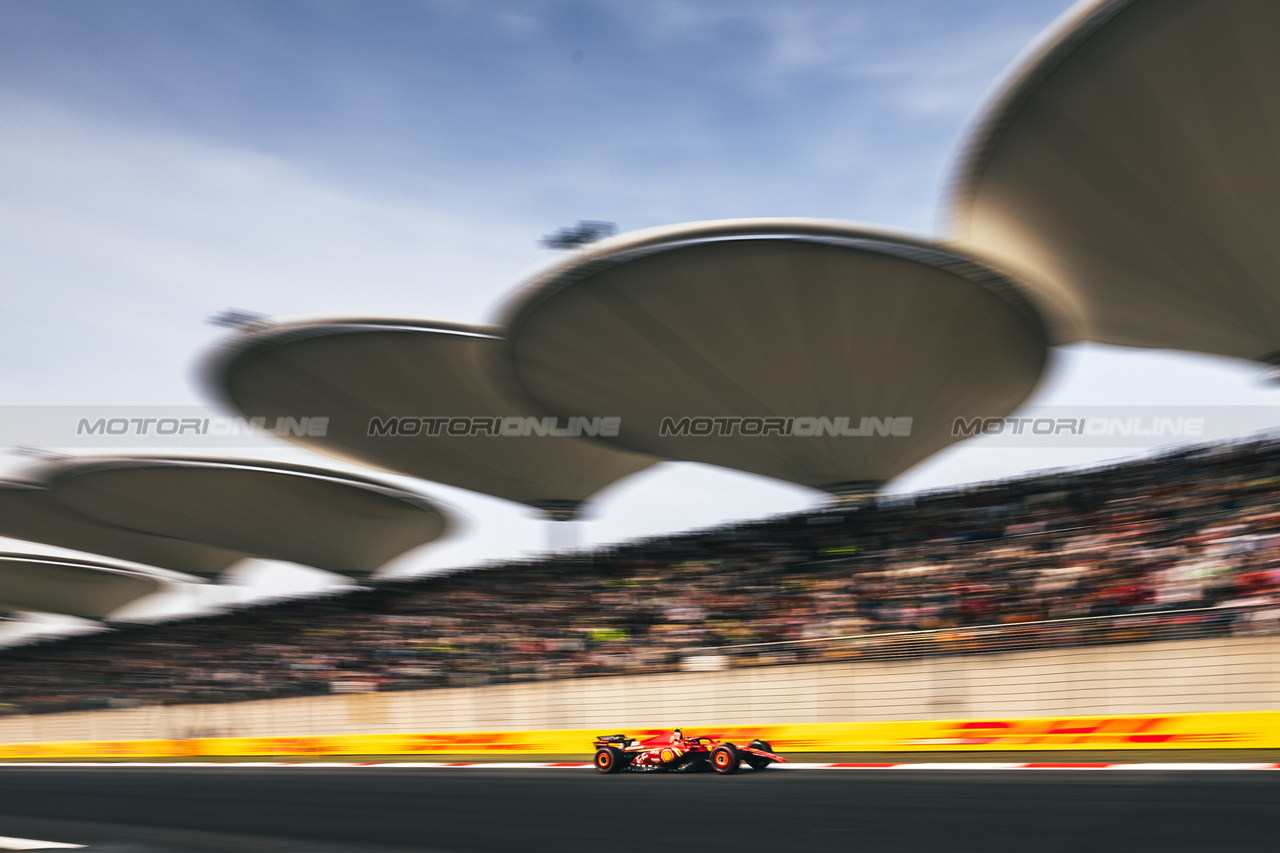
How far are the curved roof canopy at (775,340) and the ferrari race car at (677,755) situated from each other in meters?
8.55

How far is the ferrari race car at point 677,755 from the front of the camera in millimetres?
12523

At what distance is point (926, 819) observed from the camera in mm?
7238

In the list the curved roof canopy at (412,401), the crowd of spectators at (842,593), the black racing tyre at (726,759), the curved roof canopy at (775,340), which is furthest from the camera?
the curved roof canopy at (412,401)

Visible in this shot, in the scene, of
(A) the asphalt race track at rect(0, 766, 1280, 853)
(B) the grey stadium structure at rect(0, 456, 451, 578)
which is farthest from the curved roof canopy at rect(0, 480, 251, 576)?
(A) the asphalt race track at rect(0, 766, 1280, 853)

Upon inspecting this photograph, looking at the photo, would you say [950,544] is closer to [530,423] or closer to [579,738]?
[579,738]

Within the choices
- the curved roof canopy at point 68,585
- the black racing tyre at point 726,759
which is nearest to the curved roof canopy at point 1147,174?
the black racing tyre at point 726,759

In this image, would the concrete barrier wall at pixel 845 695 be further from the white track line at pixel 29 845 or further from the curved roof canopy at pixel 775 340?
the white track line at pixel 29 845

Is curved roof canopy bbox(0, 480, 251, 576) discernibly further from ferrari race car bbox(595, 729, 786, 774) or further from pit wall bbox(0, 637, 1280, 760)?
ferrari race car bbox(595, 729, 786, 774)

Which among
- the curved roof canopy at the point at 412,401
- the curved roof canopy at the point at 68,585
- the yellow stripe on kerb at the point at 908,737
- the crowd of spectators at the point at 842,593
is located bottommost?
the yellow stripe on kerb at the point at 908,737

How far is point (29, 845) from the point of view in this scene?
8234 mm

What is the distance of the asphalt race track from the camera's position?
6.42 metres

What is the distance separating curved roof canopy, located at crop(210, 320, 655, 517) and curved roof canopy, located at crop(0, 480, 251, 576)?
11.7 m

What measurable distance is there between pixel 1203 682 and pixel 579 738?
407 inches

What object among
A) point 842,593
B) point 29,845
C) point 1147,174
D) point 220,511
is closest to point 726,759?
point 29,845
